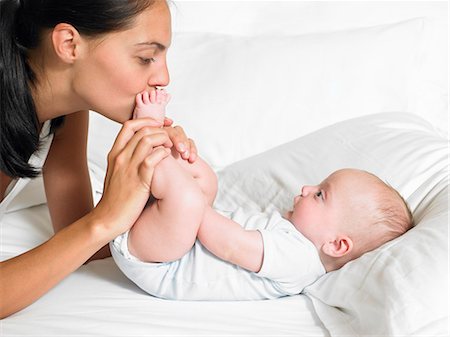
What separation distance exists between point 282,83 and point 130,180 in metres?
1.03

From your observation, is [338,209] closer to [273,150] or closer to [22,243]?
[273,150]

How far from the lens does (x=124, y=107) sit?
1.53 metres

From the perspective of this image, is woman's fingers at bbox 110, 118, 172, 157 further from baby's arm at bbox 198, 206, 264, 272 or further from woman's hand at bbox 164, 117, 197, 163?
baby's arm at bbox 198, 206, 264, 272

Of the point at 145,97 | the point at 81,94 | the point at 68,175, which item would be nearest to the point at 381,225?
the point at 145,97

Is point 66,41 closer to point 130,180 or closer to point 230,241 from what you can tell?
point 130,180

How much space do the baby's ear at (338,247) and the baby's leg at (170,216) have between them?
0.28 m

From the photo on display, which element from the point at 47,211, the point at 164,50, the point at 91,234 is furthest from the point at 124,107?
the point at 47,211

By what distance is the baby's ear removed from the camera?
1.49 m

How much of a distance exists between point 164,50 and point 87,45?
0.15m

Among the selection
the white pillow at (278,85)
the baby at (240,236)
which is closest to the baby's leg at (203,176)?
the baby at (240,236)

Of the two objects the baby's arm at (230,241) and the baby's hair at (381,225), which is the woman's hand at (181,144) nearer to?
the baby's arm at (230,241)

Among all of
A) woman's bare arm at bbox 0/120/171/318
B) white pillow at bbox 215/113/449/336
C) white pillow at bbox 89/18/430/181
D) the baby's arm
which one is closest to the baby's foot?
woman's bare arm at bbox 0/120/171/318

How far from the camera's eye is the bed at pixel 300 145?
132 centimetres

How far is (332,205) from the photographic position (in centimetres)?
154
